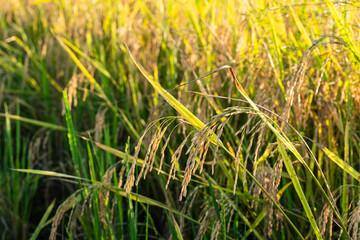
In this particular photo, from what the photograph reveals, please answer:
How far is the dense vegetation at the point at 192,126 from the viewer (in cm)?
107

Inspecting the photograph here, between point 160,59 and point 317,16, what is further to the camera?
point 160,59

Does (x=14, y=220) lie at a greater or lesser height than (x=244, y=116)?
lesser

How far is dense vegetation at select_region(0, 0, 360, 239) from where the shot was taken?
3.51 feet

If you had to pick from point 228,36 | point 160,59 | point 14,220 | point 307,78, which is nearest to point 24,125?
point 14,220

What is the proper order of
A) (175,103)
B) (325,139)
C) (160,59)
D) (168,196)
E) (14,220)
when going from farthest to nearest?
(160,59)
(14,220)
(168,196)
(325,139)
(175,103)

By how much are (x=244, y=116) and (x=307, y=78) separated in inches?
10.0

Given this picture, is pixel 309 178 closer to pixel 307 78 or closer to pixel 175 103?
pixel 307 78

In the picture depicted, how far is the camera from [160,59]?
2080mm

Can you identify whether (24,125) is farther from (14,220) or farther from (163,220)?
(163,220)

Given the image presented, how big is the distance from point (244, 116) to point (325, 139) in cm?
30

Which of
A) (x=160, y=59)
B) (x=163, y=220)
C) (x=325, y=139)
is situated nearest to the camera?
(x=325, y=139)

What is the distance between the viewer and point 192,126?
144cm

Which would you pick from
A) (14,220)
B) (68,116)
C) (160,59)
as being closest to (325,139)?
(68,116)

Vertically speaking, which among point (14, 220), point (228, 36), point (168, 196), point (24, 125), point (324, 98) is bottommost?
point (14, 220)
